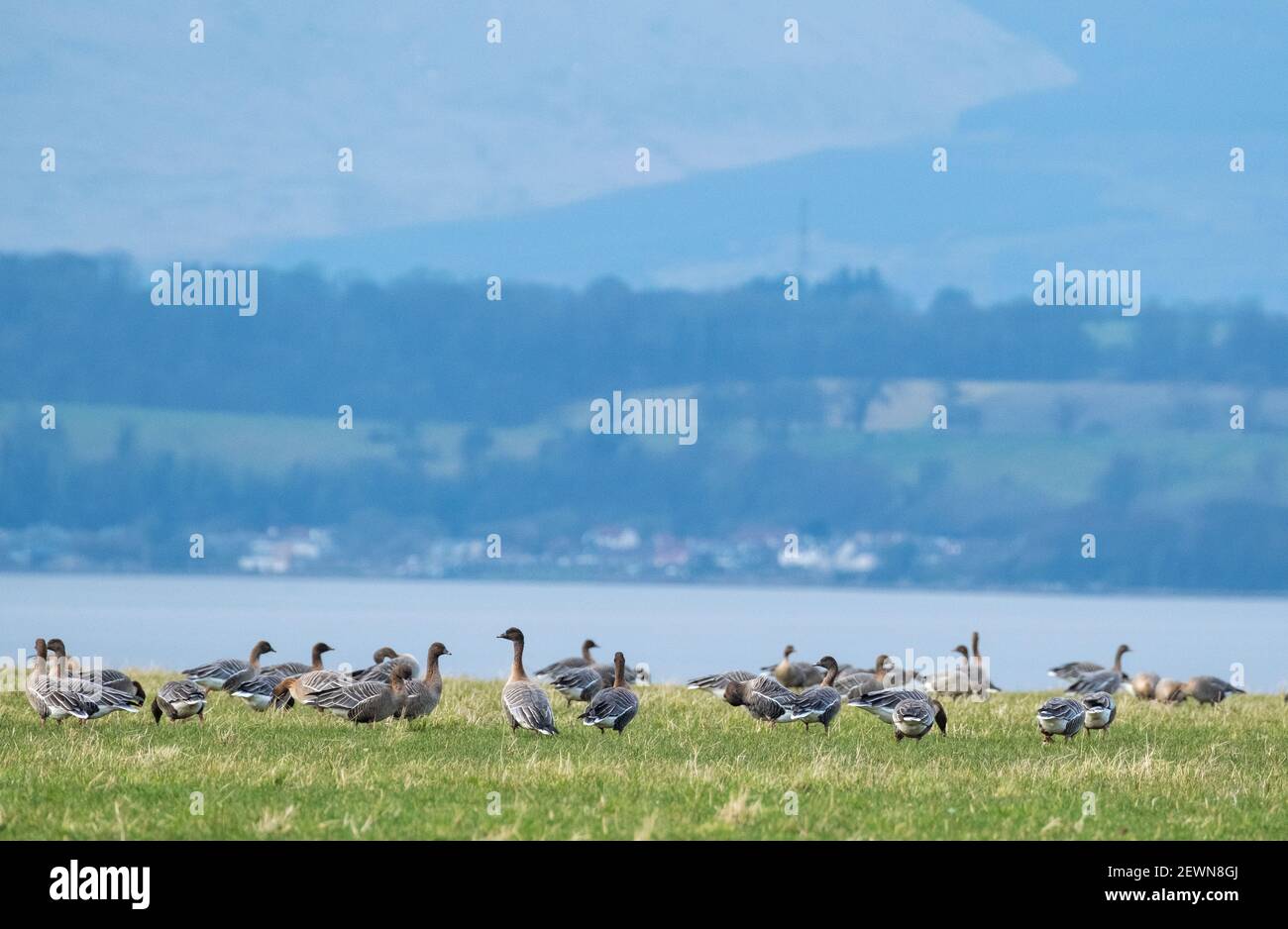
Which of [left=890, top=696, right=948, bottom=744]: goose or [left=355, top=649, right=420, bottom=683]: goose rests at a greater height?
[left=355, top=649, right=420, bottom=683]: goose

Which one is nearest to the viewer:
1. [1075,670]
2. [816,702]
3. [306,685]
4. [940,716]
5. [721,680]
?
[940,716]

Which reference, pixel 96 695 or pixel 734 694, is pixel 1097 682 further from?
pixel 96 695

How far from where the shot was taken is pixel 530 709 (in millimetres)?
23688

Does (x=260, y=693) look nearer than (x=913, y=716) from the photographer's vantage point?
No

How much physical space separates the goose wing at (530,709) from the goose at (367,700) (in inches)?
77.8

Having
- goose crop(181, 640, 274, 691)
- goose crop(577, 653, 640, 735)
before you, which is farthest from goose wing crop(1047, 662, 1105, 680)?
goose crop(181, 640, 274, 691)

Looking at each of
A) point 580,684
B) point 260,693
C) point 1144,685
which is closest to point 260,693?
Answer: point 260,693

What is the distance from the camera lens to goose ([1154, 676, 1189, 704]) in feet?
112

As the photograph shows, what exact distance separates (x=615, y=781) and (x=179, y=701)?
8.68 meters

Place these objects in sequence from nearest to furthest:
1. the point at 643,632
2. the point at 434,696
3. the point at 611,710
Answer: the point at 611,710
the point at 434,696
the point at 643,632

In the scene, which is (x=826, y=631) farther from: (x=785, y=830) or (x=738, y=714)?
(x=785, y=830)

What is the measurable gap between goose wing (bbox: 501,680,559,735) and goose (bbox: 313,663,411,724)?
1975mm

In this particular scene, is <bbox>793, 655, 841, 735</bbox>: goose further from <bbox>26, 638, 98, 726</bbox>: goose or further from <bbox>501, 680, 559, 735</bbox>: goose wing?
<bbox>26, 638, 98, 726</bbox>: goose

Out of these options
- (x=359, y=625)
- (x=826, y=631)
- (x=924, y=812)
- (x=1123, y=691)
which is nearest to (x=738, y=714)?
(x=924, y=812)
